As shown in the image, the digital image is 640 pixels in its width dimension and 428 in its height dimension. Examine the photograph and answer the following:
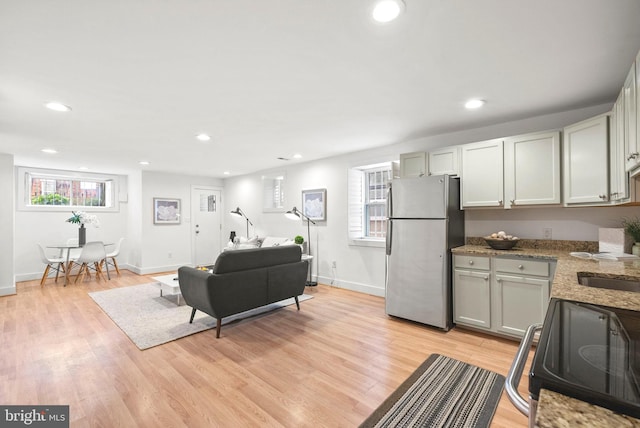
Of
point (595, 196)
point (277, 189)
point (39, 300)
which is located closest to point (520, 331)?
point (595, 196)

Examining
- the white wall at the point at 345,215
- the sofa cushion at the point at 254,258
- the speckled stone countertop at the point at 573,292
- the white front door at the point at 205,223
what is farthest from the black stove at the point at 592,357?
the white front door at the point at 205,223

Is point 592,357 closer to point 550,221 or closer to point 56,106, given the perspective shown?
point 550,221

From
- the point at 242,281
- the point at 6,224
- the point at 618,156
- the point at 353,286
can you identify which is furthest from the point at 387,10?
the point at 6,224

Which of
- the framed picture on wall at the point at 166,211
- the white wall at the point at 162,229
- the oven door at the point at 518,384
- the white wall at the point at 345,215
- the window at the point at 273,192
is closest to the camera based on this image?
the oven door at the point at 518,384

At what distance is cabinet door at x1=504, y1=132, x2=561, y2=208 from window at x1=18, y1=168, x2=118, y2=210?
25.6 ft

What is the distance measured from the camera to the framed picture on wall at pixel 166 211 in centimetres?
664

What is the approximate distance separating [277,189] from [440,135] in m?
3.70

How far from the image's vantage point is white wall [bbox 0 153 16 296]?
4.54 m

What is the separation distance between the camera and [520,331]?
2.81 meters

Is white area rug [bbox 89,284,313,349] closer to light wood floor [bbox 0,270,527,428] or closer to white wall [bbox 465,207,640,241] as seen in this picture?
light wood floor [bbox 0,270,527,428]

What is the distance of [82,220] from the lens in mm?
5898

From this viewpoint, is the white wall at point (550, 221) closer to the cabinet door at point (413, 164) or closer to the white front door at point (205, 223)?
the cabinet door at point (413, 164)

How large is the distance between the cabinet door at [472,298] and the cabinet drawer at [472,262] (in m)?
0.05

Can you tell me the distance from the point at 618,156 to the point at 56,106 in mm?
4723
